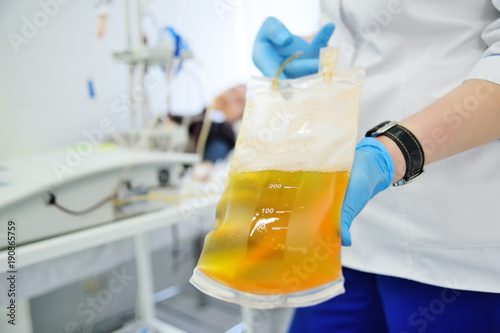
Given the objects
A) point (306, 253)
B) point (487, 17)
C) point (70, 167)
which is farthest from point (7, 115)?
point (487, 17)

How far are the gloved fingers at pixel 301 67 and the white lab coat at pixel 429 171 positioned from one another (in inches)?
6.5

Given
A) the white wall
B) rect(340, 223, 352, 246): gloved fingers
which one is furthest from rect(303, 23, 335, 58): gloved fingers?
the white wall

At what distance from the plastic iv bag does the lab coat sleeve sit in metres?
0.20

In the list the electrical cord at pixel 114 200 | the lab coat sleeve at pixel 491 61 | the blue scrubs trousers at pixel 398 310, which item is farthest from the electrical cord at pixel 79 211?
the lab coat sleeve at pixel 491 61

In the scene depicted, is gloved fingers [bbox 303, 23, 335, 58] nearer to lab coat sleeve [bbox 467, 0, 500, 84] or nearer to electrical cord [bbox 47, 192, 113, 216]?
lab coat sleeve [bbox 467, 0, 500, 84]

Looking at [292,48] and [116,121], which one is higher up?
[292,48]

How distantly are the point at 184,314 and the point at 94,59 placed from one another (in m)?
1.57

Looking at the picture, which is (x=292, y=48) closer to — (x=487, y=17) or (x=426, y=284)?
(x=487, y=17)

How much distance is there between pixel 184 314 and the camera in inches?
86.4

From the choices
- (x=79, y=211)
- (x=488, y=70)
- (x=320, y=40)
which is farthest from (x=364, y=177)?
(x=79, y=211)

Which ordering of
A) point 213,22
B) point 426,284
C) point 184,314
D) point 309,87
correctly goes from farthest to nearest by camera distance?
point 213,22 < point 184,314 < point 426,284 < point 309,87

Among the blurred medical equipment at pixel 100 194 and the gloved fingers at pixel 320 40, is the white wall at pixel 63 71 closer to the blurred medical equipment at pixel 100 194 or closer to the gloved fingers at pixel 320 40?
the blurred medical equipment at pixel 100 194

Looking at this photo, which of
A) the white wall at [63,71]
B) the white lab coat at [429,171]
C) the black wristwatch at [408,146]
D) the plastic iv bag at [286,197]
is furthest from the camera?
the white wall at [63,71]

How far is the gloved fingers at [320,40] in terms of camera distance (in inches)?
29.6
